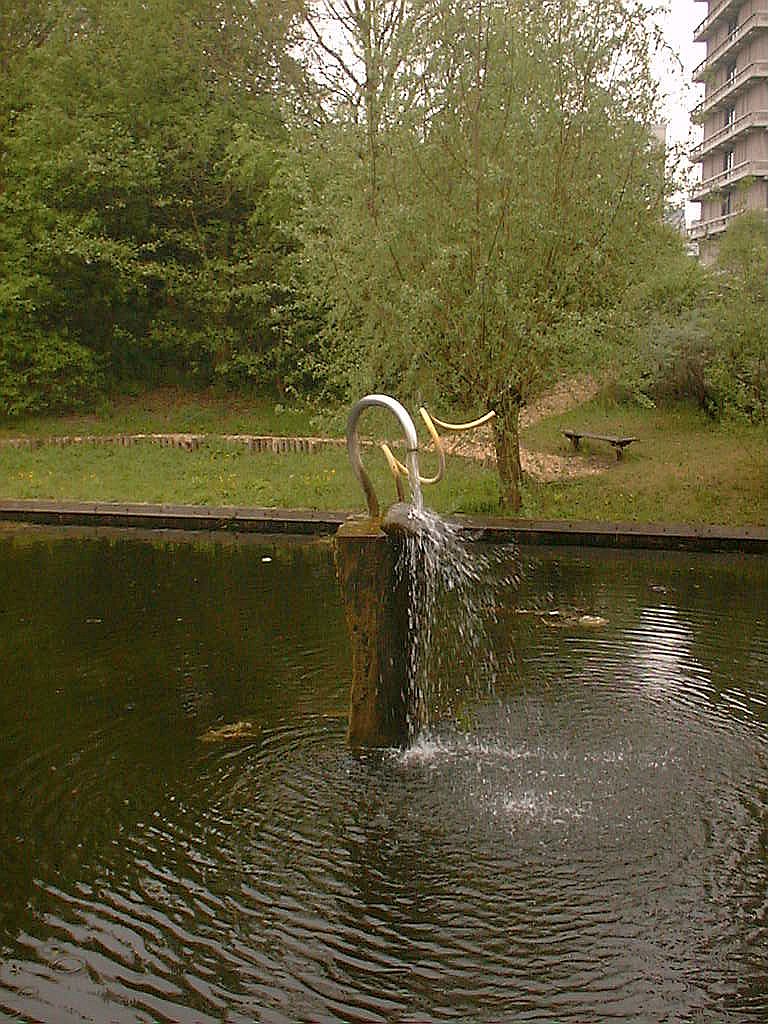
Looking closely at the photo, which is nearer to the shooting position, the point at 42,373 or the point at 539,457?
the point at 539,457

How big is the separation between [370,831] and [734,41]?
138 feet

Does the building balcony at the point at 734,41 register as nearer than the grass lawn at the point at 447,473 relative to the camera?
No

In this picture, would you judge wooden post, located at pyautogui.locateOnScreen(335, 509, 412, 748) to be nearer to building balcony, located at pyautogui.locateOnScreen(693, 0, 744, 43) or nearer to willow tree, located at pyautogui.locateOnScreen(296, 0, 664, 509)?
willow tree, located at pyautogui.locateOnScreen(296, 0, 664, 509)

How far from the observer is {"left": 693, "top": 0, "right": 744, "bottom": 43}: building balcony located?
41969mm

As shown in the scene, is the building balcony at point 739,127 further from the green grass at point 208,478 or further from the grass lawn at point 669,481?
the green grass at point 208,478

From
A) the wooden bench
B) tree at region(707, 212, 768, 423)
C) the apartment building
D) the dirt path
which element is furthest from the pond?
the apartment building

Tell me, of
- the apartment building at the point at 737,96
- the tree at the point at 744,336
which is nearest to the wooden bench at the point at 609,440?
the tree at the point at 744,336

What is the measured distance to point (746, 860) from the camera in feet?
17.6

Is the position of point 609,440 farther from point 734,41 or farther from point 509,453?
point 734,41

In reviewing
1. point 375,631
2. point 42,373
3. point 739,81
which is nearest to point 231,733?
point 375,631

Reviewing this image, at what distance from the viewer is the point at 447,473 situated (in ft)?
55.6

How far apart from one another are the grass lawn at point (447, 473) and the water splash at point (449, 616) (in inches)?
101

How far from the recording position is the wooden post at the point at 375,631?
21.3 feet

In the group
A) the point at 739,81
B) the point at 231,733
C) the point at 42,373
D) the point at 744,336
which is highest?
the point at 739,81
